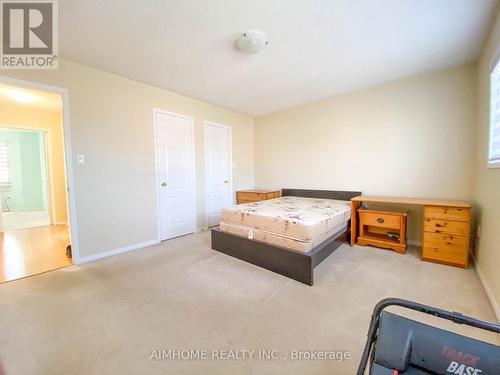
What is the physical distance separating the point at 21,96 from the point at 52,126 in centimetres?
134

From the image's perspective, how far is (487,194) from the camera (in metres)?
2.15

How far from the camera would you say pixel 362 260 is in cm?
273

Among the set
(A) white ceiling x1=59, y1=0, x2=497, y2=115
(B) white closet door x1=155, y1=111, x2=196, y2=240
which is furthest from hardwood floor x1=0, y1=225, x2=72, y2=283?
(A) white ceiling x1=59, y1=0, x2=497, y2=115

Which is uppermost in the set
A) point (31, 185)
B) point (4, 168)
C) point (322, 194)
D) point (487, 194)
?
point (4, 168)

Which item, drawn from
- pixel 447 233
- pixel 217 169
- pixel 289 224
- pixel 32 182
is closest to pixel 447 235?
pixel 447 233

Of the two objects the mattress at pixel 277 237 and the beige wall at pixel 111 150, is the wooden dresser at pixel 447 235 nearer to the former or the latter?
the mattress at pixel 277 237

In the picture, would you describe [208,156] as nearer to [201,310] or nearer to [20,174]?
[201,310]

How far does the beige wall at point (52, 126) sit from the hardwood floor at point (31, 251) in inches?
24.6

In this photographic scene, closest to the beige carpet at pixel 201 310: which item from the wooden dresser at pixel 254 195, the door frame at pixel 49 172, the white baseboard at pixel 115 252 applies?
the white baseboard at pixel 115 252

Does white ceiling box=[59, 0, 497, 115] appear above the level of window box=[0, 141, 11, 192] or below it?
above

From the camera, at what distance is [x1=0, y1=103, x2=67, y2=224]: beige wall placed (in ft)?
13.3

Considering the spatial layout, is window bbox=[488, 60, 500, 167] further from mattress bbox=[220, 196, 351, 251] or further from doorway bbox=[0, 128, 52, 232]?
doorway bbox=[0, 128, 52, 232]

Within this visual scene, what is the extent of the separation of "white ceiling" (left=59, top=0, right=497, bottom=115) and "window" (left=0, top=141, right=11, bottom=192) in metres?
5.85

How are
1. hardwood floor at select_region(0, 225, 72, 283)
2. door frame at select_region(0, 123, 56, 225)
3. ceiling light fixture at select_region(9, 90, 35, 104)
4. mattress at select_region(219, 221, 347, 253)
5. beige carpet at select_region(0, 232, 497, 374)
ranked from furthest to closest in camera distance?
1. door frame at select_region(0, 123, 56, 225)
2. ceiling light fixture at select_region(9, 90, 35, 104)
3. hardwood floor at select_region(0, 225, 72, 283)
4. mattress at select_region(219, 221, 347, 253)
5. beige carpet at select_region(0, 232, 497, 374)
